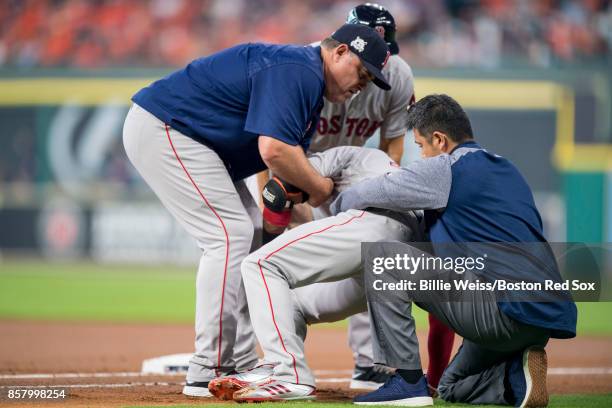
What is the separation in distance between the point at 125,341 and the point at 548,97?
10693mm

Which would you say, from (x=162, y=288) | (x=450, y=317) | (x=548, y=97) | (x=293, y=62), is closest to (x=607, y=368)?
(x=450, y=317)

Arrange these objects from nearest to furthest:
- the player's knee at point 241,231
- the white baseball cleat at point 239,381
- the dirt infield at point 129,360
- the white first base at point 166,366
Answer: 1. the white baseball cleat at point 239,381
2. the player's knee at point 241,231
3. the dirt infield at point 129,360
4. the white first base at point 166,366

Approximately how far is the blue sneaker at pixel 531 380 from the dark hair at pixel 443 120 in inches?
40.3

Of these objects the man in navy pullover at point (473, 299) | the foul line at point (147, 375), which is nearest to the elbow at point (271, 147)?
the man in navy pullover at point (473, 299)

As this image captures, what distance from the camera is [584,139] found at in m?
15.2

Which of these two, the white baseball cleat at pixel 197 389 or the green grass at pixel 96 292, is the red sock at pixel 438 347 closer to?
the white baseball cleat at pixel 197 389

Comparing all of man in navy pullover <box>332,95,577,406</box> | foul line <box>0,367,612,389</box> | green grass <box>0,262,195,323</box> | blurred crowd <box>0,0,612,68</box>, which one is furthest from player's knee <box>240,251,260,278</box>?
blurred crowd <box>0,0,612,68</box>

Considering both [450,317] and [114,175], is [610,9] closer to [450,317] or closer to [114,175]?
[114,175]

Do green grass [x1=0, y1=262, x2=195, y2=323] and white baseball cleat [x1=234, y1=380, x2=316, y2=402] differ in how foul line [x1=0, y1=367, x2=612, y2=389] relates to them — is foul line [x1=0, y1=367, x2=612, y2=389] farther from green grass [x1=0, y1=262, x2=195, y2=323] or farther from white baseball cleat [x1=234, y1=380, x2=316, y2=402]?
green grass [x1=0, y1=262, x2=195, y2=323]

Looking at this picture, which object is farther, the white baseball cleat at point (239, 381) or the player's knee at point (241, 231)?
the player's knee at point (241, 231)

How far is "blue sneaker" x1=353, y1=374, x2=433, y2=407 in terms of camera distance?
3.85 m

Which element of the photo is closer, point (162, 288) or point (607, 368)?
point (607, 368)

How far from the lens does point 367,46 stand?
4.18m

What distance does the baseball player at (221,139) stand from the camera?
419cm
